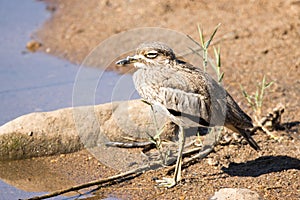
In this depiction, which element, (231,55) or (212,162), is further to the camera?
(231,55)

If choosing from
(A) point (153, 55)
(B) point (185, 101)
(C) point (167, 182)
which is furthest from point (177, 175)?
(A) point (153, 55)

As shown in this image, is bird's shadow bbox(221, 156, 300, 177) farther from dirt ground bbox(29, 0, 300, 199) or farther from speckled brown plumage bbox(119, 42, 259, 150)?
speckled brown plumage bbox(119, 42, 259, 150)

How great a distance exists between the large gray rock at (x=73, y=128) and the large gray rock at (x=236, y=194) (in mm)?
1363

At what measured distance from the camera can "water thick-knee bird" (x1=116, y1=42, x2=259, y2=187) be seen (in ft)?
16.7

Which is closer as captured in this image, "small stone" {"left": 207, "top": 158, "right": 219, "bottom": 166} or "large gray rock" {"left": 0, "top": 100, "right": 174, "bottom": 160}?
"small stone" {"left": 207, "top": 158, "right": 219, "bottom": 166}

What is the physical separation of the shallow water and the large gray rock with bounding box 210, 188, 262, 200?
4.92ft

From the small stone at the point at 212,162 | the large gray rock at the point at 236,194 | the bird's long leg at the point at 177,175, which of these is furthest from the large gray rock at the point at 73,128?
the large gray rock at the point at 236,194

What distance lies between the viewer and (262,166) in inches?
215

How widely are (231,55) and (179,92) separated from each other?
2967 mm

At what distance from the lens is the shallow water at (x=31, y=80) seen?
6734mm

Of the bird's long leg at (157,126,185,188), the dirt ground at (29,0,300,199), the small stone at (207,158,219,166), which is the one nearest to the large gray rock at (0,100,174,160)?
the dirt ground at (29,0,300,199)

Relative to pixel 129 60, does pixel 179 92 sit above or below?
below

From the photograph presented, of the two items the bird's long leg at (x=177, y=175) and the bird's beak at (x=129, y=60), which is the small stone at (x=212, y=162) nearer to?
the bird's long leg at (x=177, y=175)

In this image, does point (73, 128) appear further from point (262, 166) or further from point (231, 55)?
point (231, 55)
